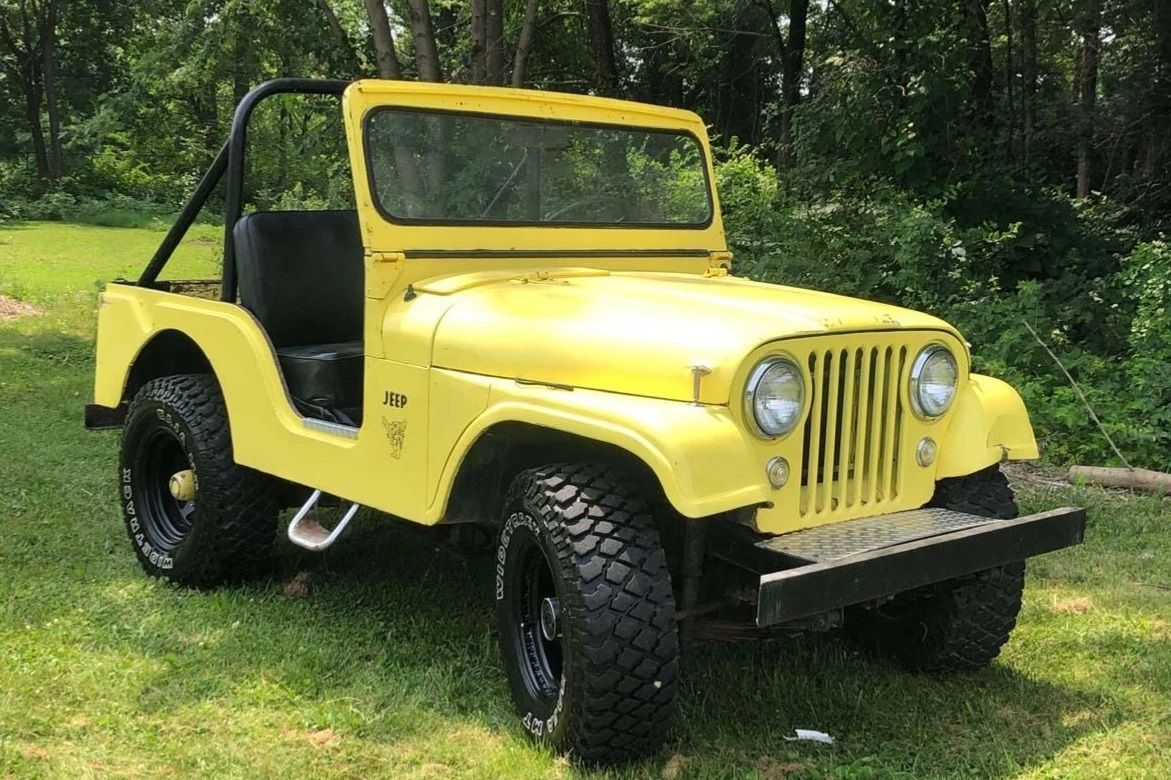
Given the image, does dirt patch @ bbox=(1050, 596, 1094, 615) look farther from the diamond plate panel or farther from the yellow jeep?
the diamond plate panel

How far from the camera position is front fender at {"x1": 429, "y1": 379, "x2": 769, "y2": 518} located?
2.56 metres

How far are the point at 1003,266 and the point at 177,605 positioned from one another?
23.4 feet

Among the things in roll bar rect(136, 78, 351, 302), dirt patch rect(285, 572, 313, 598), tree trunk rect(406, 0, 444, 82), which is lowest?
dirt patch rect(285, 572, 313, 598)

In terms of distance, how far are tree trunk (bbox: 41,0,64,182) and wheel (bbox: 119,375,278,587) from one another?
27897 millimetres

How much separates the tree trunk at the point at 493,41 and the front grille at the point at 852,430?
624cm

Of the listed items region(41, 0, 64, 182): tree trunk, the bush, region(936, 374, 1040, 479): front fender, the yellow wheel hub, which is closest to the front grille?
region(936, 374, 1040, 479): front fender

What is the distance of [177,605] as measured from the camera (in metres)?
4.09

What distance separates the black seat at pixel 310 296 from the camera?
404 centimetres

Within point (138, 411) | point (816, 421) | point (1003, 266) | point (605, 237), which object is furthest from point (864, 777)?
point (1003, 266)

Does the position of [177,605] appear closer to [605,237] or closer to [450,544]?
[450,544]

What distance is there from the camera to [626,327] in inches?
118

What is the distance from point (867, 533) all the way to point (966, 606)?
30.3 inches

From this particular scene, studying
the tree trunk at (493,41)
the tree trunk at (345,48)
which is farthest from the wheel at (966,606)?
the tree trunk at (345,48)

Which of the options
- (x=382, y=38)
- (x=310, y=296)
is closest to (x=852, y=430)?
(x=310, y=296)
